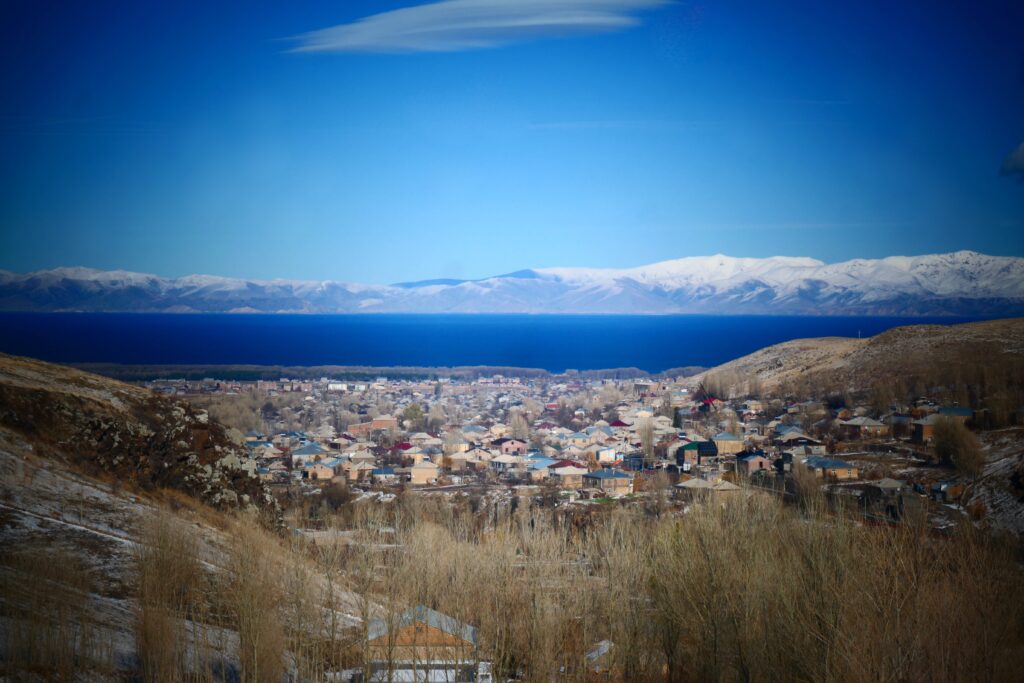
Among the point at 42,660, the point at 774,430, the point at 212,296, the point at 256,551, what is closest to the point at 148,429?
the point at 256,551

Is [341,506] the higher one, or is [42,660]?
[42,660]

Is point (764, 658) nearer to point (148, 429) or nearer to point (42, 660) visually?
point (42, 660)

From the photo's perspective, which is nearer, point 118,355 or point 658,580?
point 658,580

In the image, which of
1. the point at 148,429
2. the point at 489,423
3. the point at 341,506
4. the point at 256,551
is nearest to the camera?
the point at 256,551

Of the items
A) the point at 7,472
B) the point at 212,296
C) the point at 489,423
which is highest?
the point at 212,296

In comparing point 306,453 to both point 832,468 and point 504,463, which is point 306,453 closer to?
point 504,463

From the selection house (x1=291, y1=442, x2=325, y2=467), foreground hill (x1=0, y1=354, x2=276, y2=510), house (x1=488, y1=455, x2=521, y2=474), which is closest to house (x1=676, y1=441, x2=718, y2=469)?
house (x1=488, y1=455, x2=521, y2=474)

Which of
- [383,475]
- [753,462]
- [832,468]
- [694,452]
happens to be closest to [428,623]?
[832,468]
